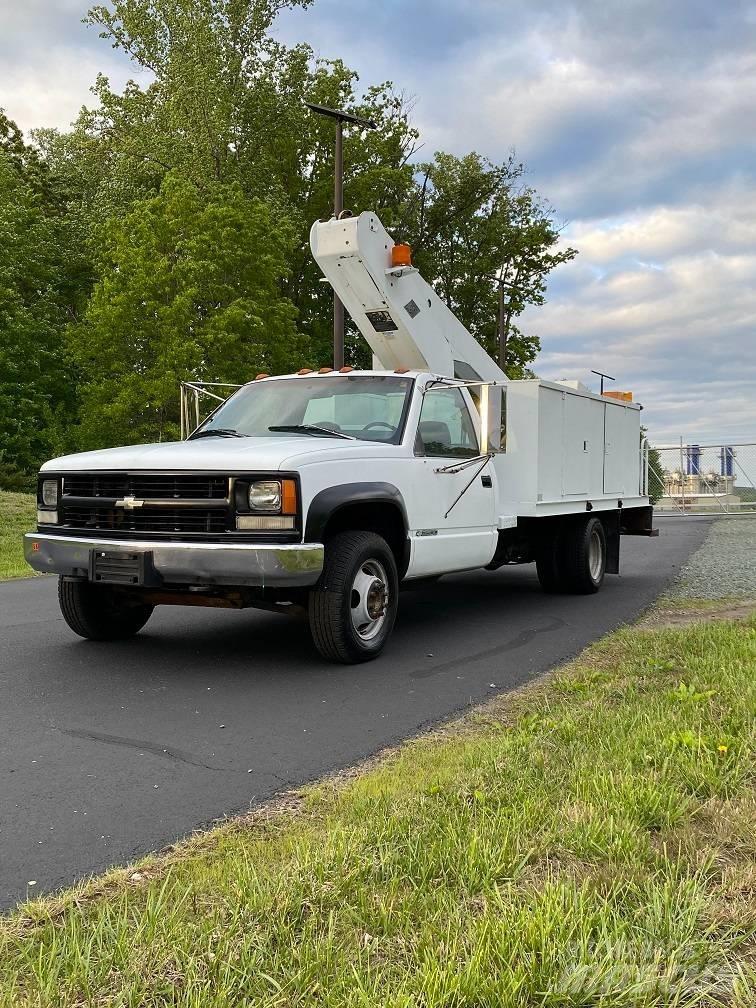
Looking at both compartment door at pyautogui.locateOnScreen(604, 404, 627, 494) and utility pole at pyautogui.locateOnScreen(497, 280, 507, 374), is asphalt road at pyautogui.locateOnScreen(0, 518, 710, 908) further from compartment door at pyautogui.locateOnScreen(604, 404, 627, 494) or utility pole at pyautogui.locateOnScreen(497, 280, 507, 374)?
utility pole at pyautogui.locateOnScreen(497, 280, 507, 374)

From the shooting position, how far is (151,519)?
5906 millimetres

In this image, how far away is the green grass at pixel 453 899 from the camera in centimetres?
215

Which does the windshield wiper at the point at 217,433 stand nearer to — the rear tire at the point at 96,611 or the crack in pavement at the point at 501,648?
the rear tire at the point at 96,611

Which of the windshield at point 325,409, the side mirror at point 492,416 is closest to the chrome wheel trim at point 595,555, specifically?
the side mirror at point 492,416

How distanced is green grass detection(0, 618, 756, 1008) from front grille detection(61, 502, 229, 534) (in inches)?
87.4

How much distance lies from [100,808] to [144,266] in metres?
24.6

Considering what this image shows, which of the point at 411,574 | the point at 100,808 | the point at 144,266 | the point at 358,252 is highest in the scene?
the point at 144,266

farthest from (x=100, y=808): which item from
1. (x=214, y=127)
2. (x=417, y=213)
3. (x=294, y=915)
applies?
(x=417, y=213)

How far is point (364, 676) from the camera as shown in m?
5.99

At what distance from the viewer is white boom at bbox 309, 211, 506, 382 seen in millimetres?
8734

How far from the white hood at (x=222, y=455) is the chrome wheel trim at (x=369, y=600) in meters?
0.78

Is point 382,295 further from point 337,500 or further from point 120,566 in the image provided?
point 120,566

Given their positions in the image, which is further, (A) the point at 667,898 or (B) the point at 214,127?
(B) the point at 214,127

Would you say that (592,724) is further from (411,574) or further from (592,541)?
(592,541)
